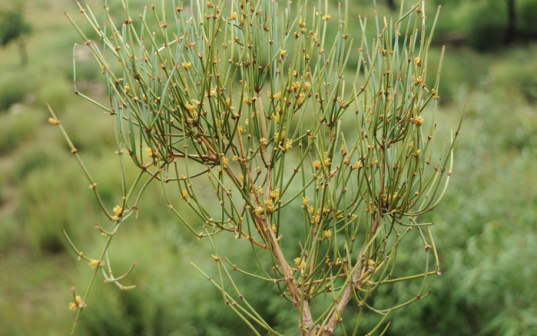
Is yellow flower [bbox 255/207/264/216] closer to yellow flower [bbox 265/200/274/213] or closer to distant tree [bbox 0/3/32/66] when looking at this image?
yellow flower [bbox 265/200/274/213]

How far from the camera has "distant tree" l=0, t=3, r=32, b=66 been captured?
26.3 ft

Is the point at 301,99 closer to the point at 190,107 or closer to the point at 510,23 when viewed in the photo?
the point at 190,107

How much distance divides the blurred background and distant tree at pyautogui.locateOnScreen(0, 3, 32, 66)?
2cm

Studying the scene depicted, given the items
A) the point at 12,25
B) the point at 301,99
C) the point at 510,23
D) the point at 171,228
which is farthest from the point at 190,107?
the point at 510,23

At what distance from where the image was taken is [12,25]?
8.08 metres

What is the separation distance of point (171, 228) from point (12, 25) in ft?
21.3

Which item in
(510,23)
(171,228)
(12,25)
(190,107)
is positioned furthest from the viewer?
(510,23)

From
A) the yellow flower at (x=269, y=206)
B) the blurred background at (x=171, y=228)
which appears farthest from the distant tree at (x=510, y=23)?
the yellow flower at (x=269, y=206)

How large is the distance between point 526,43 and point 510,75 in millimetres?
3468

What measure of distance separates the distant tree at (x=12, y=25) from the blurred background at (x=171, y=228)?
0.02m

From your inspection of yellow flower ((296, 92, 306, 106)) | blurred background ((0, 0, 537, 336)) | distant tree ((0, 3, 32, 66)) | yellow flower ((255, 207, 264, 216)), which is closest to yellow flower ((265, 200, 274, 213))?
yellow flower ((255, 207, 264, 216))

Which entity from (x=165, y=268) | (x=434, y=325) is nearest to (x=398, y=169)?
(x=434, y=325)

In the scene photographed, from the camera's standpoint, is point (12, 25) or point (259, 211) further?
point (12, 25)

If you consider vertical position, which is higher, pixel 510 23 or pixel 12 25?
pixel 12 25
